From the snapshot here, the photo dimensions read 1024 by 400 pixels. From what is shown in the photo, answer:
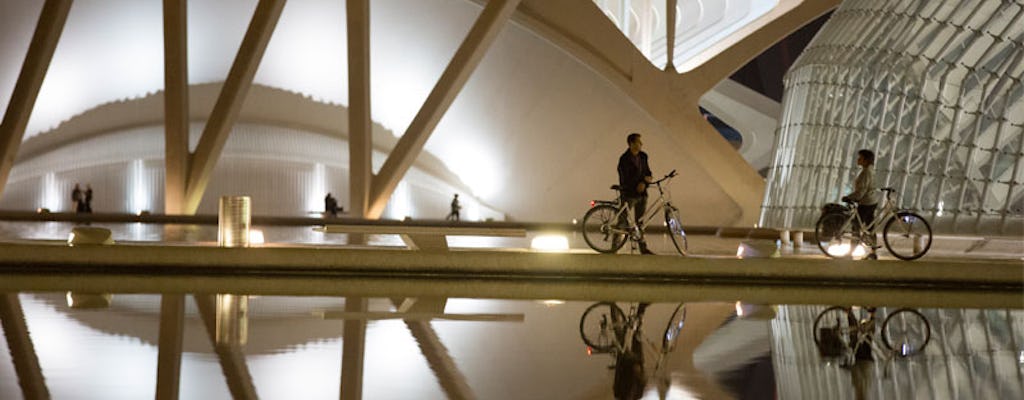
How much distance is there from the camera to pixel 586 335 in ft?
30.1

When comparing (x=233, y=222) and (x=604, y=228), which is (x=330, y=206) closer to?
(x=233, y=222)

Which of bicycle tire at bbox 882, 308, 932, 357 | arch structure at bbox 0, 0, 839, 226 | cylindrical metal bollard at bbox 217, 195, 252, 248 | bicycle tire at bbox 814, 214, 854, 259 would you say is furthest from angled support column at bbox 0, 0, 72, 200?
bicycle tire at bbox 882, 308, 932, 357

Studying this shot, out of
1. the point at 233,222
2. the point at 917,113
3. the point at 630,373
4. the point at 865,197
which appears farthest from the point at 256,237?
the point at 630,373

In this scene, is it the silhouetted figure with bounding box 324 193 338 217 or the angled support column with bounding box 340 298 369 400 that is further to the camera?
the silhouetted figure with bounding box 324 193 338 217

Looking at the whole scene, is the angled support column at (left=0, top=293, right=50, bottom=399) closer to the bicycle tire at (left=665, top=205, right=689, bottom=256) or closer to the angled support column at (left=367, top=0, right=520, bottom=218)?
the bicycle tire at (left=665, top=205, right=689, bottom=256)

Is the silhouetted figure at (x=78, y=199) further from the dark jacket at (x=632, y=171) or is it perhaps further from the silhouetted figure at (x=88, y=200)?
the dark jacket at (x=632, y=171)

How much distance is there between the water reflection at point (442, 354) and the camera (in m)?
6.46

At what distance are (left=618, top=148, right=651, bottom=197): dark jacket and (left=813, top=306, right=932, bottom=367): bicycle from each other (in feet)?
13.8

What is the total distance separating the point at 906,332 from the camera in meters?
9.66

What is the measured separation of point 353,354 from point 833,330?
3.63 metres

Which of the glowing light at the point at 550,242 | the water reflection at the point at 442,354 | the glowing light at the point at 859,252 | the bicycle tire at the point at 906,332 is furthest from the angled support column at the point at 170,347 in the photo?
the glowing light at the point at 859,252

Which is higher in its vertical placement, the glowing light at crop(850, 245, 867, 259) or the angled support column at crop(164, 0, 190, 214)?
the angled support column at crop(164, 0, 190, 214)

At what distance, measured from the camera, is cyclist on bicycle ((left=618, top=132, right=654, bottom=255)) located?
51.5 ft

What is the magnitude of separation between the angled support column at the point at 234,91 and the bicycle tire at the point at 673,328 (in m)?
19.2
